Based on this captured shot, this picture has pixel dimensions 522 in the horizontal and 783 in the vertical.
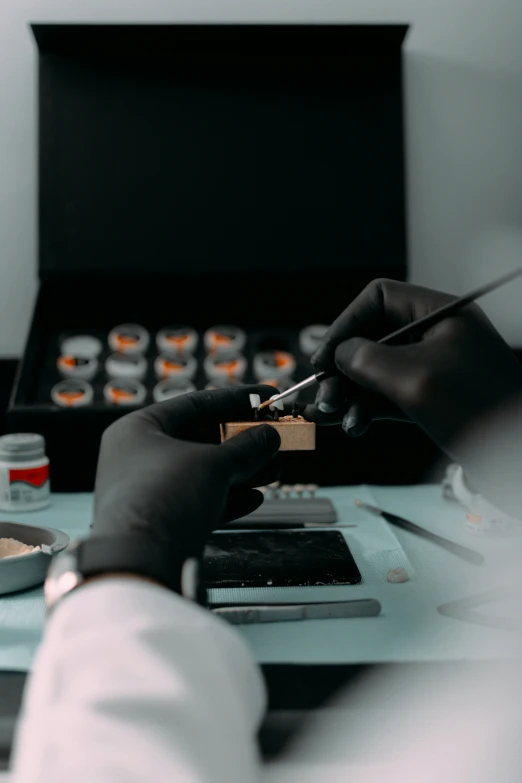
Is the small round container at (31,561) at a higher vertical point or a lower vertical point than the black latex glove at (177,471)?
lower

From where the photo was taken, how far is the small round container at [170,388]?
3.72 feet

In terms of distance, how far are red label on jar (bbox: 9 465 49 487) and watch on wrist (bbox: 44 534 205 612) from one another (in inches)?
20.4

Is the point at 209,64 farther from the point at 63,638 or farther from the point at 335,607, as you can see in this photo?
the point at 63,638

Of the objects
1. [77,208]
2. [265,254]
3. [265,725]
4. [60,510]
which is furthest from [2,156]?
[265,725]

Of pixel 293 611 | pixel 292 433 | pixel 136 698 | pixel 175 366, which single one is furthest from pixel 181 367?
pixel 136 698

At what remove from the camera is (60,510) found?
0.98 meters

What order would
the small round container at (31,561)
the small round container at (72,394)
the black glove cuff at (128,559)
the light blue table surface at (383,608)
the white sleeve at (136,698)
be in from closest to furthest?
the white sleeve at (136,698) < the black glove cuff at (128,559) < the light blue table surface at (383,608) < the small round container at (31,561) < the small round container at (72,394)

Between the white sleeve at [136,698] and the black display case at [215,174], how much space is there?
0.90 meters

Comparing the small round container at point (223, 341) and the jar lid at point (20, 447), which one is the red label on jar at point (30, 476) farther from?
the small round container at point (223, 341)

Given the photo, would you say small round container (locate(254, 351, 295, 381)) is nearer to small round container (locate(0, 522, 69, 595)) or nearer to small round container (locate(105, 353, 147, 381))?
small round container (locate(105, 353, 147, 381))

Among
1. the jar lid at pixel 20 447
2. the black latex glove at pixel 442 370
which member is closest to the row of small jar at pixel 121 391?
the jar lid at pixel 20 447

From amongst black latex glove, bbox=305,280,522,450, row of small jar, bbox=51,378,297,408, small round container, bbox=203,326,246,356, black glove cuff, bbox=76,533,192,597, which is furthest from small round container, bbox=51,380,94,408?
black glove cuff, bbox=76,533,192,597

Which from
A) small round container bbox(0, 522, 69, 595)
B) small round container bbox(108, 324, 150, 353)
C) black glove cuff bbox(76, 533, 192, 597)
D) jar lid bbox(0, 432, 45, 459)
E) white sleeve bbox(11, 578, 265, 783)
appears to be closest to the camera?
white sleeve bbox(11, 578, 265, 783)

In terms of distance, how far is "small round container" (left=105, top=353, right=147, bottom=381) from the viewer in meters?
1.18
